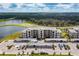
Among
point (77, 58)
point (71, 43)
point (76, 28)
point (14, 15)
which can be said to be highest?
point (14, 15)

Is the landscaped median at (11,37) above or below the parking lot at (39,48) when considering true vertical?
above

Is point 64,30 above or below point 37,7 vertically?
below

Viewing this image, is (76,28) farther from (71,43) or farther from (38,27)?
(38,27)

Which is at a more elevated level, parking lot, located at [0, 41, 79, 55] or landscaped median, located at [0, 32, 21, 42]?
landscaped median, located at [0, 32, 21, 42]

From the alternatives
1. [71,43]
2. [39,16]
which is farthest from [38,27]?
[71,43]

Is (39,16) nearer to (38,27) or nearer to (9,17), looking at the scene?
(38,27)

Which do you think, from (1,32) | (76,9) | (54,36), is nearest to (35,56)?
(54,36)

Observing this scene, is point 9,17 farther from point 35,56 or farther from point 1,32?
point 35,56

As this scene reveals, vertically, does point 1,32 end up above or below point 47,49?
above
